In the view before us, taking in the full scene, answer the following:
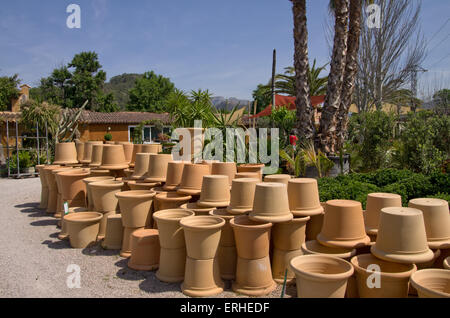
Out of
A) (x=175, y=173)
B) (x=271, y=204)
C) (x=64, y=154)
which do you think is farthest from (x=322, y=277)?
(x=64, y=154)

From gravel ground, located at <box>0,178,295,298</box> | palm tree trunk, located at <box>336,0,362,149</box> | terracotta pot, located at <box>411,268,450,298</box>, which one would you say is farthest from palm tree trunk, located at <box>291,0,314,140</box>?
terracotta pot, located at <box>411,268,450,298</box>

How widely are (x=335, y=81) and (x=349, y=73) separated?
1.77 feet

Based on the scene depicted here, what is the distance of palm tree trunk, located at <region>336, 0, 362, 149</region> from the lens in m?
7.85

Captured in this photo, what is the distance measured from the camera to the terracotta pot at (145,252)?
3.86m

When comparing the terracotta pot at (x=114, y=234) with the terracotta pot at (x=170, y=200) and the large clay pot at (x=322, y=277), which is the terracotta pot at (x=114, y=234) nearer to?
the terracotta pot at (x=170, y=200)

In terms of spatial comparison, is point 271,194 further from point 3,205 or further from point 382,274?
point 3,205

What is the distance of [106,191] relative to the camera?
4.93m

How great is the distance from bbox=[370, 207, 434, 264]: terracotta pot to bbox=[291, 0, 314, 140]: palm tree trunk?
17.3ft

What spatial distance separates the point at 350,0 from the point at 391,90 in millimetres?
11123

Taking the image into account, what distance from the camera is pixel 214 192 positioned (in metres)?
3.99

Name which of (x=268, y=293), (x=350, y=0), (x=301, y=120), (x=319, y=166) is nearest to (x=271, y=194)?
(x=268, y=293)

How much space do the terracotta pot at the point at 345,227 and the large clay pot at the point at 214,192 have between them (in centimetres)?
130

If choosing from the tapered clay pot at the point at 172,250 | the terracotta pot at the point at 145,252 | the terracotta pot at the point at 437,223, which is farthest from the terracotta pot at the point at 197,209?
the terracotta pot at the point at 437,223
